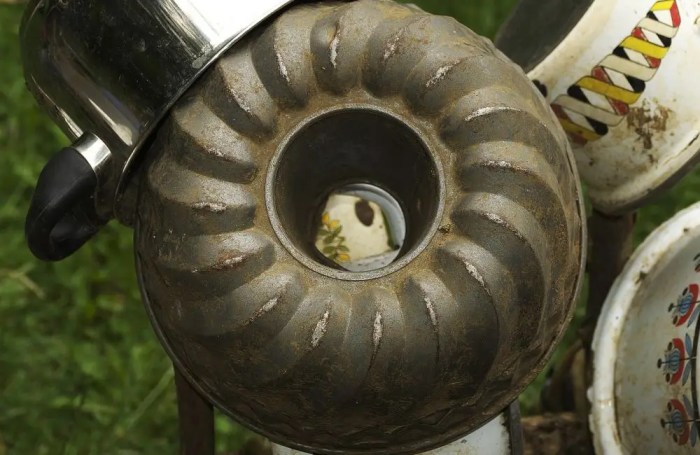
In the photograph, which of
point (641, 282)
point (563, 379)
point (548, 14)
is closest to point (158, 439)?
→ point (563, 379)

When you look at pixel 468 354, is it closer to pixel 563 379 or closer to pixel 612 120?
pixel 612 120

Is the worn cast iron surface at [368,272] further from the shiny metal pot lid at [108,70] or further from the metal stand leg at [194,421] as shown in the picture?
the metal stand leg at [194,421]

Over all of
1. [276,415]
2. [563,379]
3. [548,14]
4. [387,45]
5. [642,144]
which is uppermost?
[387,45]

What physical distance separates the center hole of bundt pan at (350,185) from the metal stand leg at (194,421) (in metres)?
0.27

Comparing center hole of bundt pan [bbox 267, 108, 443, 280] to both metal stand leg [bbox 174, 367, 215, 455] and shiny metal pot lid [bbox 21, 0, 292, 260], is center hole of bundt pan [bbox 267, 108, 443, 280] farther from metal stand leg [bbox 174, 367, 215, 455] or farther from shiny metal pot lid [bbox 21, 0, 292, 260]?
metal stand leg [bbox 174, 367, 215, 455]

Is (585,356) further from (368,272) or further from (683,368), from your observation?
(368,272)

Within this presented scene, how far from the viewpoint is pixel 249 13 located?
2.92 feet

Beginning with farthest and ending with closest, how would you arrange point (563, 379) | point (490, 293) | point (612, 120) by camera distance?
point (563, 379), point (612, 120), point (490, 293)

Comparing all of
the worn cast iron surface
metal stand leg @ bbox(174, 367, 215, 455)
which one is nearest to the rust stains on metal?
the worn cast iron surface

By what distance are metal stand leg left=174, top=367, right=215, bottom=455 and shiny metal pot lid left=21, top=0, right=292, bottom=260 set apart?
285 millimetres

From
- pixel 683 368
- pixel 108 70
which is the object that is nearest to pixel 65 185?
pixel 108 70

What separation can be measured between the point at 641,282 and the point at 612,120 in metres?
0.26

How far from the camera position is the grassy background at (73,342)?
1.59 meters

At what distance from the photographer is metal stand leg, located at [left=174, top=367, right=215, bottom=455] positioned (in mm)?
1149
